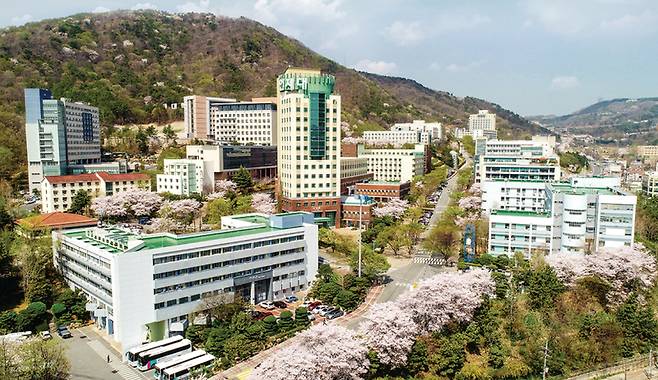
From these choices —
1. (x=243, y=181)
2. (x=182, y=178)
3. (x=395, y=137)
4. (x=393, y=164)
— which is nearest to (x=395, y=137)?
(x=395, y=137)

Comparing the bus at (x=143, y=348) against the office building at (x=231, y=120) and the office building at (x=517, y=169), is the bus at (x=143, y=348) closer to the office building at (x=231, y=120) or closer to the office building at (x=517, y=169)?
the office building at (x=517, y=169)

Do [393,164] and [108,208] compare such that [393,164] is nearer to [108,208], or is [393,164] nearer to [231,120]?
[231,120]

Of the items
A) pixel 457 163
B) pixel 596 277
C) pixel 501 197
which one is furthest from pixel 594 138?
pixel 596 277

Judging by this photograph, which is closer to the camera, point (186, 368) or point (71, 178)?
point (186, 368)

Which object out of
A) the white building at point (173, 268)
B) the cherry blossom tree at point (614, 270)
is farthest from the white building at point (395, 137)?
the cherry blossom tree at point (614, 270)

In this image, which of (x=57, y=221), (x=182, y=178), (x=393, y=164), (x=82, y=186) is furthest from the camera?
(x=393, y=164)

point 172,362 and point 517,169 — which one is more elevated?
point 517,169
